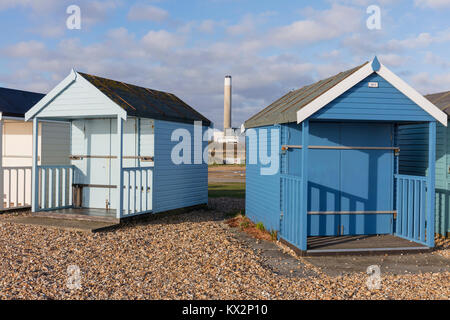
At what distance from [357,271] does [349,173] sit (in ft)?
8.17

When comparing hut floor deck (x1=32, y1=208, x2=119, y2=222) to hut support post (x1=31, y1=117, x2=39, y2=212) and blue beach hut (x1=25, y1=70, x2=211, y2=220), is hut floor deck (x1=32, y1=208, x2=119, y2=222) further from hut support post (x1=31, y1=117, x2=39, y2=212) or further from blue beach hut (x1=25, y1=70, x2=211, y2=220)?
hut support post (x1=31, y1=117, x2=39, y2=212)

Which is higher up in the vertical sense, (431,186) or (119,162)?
(119,162)

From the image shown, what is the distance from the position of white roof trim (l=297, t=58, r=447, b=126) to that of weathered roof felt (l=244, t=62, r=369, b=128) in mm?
112

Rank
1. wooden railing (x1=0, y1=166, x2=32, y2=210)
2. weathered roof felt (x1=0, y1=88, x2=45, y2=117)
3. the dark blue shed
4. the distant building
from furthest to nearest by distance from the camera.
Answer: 1. the distant building
2. wooden railing (x1=0, y1=166, x2=32, y2=210)
3. weathered roof felt (x1=0, y1=88, x2=45, y2=117)
4. the dark blue shed

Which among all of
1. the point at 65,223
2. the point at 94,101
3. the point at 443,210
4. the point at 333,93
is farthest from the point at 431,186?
the point at 65,223

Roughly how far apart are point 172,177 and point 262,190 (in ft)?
8.74

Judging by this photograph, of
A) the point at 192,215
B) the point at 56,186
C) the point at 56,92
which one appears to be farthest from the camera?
the point at 192,215

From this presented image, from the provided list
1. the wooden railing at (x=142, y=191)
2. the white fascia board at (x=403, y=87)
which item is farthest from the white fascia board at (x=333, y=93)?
the wooden railing at (x=142, y=191)

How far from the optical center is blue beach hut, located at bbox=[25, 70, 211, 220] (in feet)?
31.8

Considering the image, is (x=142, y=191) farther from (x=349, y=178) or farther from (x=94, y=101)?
(x=349, y=178)

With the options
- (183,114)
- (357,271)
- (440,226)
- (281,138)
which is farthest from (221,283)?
(183,114)

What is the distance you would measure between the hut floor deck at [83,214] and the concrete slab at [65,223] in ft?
0.30

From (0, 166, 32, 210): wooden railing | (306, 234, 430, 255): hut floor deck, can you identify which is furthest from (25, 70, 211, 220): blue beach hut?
(306, 234, 430, 255): hut floor deck

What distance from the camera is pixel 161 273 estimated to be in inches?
229
